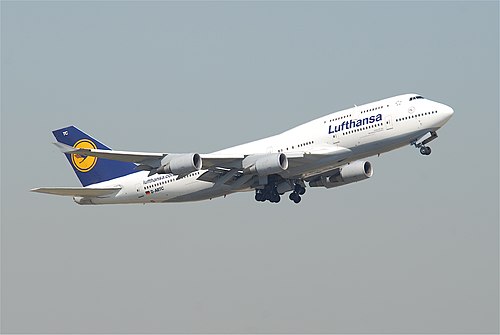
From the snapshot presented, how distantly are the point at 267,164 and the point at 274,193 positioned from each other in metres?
4.60

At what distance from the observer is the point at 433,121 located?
52.2 metres

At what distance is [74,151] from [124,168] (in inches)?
378

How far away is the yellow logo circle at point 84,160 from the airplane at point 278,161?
459mm

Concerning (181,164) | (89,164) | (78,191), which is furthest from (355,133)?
(89,164)

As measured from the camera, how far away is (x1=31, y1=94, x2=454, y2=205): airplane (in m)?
52.5

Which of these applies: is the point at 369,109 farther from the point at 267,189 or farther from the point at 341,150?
the point at 267,189

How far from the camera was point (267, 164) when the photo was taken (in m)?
53.5

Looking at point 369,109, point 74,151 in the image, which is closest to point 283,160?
point 369,109

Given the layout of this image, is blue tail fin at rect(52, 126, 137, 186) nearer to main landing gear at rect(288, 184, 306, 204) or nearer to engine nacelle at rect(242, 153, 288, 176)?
engine nacelle at rect(242, 153, 288, 176)

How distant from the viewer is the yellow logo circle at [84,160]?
62.4 metres

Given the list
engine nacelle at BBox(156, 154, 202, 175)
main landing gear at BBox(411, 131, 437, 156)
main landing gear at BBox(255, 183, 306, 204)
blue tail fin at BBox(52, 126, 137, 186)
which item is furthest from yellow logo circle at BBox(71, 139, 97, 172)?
main landing gear at BBox(411, 131, 437, 156)

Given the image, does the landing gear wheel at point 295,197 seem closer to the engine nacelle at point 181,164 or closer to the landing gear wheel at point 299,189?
the landing gear wheel at point 299,189

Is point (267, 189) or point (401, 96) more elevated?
point (401, 96)

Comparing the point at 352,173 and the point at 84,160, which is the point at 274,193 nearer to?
the point at 352,173
